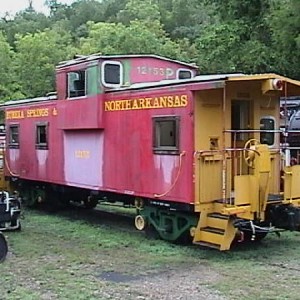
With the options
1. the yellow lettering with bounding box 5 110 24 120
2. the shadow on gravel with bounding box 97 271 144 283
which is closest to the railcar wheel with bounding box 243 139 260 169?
the shadow on gravel with bounding box 97 271 144 283

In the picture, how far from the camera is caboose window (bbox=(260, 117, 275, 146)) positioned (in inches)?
429

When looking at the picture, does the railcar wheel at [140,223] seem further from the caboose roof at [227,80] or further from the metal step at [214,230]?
the caboose roof at [227,80]

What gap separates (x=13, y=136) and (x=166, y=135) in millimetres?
6969

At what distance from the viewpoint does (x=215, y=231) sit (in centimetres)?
962

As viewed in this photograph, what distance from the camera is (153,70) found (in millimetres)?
12430

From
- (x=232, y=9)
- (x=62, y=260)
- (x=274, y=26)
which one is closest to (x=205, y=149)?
(x=62, y=260)

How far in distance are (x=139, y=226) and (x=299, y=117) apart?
5.23 meters

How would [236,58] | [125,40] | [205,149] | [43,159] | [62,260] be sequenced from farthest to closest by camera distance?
[125,40]
[236,58]
[43,159]
[205,149]
[62,260]

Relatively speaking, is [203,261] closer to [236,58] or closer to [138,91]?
[138,91]

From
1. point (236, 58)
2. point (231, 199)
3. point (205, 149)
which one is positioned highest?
point (236, 58)

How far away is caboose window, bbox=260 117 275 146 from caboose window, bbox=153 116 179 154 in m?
1.62

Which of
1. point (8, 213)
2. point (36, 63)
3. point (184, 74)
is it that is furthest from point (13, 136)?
point (36, 63)

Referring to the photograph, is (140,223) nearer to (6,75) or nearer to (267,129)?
(267,129)

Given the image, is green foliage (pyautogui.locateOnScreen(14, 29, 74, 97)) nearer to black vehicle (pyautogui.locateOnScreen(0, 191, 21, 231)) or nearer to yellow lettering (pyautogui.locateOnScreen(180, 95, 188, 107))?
black vehicle (pyautogui.locateOnScreen(0, 191, 21, 231))
